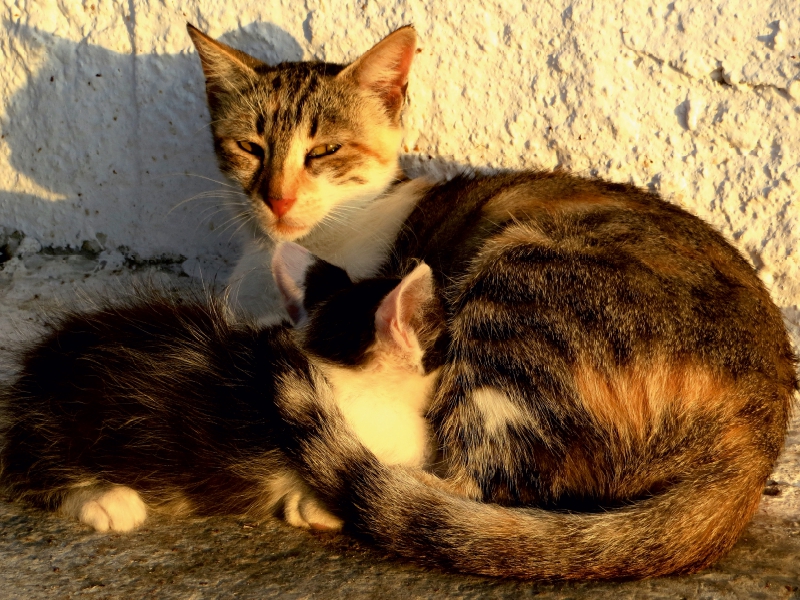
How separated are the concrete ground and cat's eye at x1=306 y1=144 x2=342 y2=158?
53.6 inches

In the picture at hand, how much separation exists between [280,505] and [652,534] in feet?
3.24

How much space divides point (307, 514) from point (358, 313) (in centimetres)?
55

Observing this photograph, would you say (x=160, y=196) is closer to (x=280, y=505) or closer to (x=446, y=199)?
(x=446, y=199)

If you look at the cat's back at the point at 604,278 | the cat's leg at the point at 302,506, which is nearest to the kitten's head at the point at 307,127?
the cat's back at the point at 604,278

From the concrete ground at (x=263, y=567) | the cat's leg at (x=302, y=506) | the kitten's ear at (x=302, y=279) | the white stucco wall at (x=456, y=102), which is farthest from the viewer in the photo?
the white stucco wall at (x=456, y=102)

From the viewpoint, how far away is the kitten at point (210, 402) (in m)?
2.01

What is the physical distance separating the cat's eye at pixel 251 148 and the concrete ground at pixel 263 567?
1.40 metres

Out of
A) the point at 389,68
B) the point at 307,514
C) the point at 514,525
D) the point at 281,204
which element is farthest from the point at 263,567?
the point at 389,68

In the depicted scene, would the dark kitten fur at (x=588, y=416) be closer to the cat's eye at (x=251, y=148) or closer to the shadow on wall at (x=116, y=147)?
the cat's eye at (x=251, y=148)

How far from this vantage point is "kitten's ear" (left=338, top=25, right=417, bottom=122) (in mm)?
2824

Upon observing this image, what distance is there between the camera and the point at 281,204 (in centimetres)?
278

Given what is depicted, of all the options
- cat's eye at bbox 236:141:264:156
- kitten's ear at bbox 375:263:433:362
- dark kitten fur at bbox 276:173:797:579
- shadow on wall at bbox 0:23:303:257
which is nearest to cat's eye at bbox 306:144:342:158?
cat's eye at bbox 236:141:264:156

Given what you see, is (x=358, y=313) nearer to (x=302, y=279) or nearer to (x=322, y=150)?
(x=302, y=279)

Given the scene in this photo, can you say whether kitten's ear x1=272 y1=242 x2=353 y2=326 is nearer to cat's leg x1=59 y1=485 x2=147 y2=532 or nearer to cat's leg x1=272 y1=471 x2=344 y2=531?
cat's leg x1=272 y1=471 x2=344 y2=531
